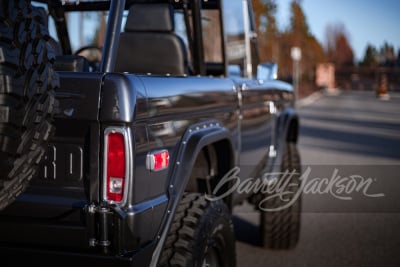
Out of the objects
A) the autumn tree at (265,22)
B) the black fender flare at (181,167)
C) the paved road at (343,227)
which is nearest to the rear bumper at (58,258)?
the black fender flare at (181,167)

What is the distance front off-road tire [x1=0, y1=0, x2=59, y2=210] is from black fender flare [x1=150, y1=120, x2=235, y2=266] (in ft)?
2.07

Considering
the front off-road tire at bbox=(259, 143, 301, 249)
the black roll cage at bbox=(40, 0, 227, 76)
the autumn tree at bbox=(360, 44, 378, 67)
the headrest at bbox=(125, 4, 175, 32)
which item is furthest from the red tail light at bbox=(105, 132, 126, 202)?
the autumn tree at bbox=(360, 44, 378, 67)

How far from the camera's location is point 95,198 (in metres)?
2.15

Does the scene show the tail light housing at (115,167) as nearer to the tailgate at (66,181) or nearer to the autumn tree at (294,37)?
the tailgate at (66,181)

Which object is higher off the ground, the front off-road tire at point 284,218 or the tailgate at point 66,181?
the tailgate at point 66,181

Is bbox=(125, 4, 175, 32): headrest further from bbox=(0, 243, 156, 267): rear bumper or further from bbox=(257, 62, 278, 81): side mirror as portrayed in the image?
bbox=(0, 243, 156, 267): rear bumper

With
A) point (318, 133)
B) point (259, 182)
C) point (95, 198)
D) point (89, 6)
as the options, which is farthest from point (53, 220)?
point (318, 133)

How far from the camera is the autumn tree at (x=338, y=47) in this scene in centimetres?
9088

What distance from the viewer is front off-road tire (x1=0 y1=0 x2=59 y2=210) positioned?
1.78 m

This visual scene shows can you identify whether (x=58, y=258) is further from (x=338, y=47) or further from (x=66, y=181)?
(x=338, y=47)

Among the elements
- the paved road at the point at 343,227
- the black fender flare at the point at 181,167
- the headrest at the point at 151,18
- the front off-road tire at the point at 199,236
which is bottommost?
the paved road at the point at 343,227

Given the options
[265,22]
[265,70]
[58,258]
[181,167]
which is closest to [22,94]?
Answer: [58,258]

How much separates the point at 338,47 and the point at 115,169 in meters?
96.1

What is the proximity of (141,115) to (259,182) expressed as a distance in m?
2.29
